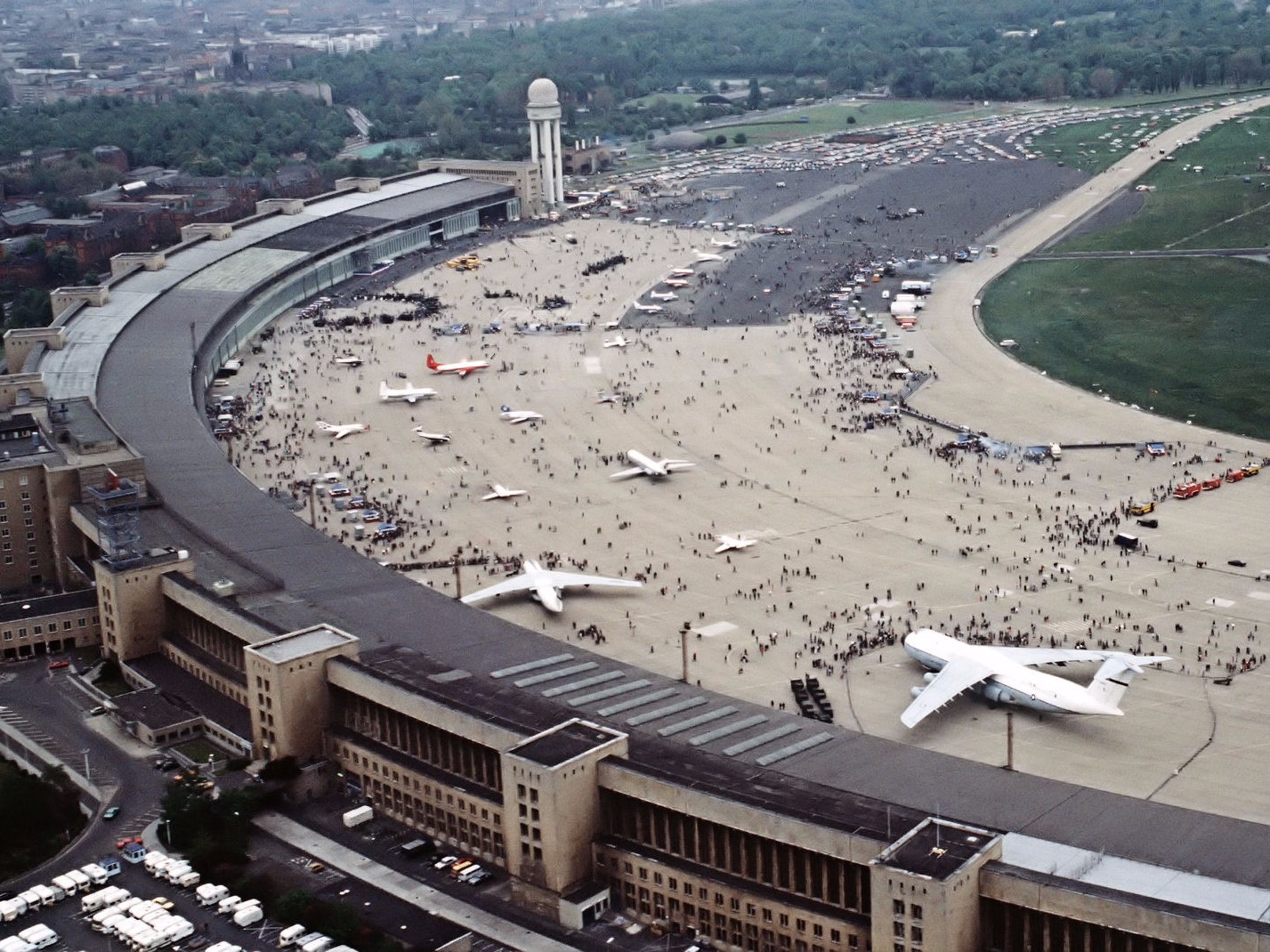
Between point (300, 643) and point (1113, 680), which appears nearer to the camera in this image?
point (300, 643)

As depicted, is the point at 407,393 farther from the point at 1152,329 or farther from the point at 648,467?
the point at 1152,329

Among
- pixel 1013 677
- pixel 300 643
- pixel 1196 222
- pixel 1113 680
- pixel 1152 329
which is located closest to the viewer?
pixel 300 643

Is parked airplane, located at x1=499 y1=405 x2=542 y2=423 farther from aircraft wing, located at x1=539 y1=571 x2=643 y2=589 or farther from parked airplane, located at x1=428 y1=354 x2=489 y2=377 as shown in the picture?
aircraft wing, located at x1=539 y1=571 x2=643 y2=589

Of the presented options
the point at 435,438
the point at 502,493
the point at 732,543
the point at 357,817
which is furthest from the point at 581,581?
the point at 435,438

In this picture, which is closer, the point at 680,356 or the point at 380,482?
the point at 380,482

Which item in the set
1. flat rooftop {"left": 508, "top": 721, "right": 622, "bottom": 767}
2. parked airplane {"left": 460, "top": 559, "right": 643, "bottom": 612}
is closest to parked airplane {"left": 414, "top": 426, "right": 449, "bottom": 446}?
parked airplane {"left": 460, "top": 559, "right": 643, "bottom": 612}

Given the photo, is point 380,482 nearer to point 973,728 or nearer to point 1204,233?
point 973,728

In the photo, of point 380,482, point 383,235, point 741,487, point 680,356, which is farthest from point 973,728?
point 383,235
